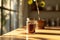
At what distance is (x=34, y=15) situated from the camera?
213 inches

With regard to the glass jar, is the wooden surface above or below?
below

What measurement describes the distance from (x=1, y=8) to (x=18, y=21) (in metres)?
1.91

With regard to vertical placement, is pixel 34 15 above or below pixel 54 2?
below

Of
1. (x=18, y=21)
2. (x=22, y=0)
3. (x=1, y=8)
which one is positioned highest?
(x=22, y=0)

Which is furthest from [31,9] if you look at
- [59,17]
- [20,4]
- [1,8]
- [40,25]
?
[40,25]

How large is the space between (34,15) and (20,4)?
2.42 feet

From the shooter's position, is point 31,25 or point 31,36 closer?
point 31,36

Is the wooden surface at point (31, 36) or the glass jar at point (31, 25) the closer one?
the wooden surface at point (31, 36)

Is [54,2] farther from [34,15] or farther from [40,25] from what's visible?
[40,25]

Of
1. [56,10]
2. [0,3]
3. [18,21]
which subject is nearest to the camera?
[0,3]

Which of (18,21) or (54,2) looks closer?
(18,21)

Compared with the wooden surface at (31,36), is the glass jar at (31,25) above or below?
above

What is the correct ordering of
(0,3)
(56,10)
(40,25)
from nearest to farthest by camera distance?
1. (40,25)
2. (0,3)
3. (56,10)

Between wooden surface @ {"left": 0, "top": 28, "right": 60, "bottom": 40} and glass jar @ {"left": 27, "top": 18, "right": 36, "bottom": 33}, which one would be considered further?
glass jar @ {"left": 27, "top": 18, "right": 36, "bottom": 33}
